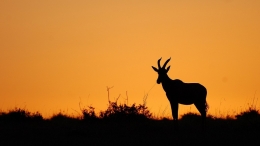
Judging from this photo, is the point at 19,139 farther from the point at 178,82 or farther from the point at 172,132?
the point at 178,82

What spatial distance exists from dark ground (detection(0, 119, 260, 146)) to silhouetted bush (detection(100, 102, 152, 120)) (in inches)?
23.5

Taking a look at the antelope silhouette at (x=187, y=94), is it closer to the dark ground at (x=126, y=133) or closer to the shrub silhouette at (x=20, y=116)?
the dark ground at (x=126, y=133)

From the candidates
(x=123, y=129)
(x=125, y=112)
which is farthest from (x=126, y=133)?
(x=125, y=112)

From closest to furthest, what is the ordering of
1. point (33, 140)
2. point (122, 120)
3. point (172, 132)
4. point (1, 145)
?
point (1, 145) < point (33, 140) < point (172, 132) < point (122, 120)

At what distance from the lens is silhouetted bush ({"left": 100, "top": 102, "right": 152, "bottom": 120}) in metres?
20.6

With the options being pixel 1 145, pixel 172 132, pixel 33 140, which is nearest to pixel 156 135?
pixel 172 132

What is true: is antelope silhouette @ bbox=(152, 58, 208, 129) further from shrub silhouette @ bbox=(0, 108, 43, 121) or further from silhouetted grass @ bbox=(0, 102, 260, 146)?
shrub silhouette @ bbox=(0, 108, 43, 121)

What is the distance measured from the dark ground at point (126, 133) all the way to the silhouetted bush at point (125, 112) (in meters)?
0.60

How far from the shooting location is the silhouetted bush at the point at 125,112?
20.6 m

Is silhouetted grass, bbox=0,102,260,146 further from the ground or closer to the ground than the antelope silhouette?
closer to the ground

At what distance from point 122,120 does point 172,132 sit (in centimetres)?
364

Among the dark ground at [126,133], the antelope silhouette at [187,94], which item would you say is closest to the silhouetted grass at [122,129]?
the dark ground at [126,133]

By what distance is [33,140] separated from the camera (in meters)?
14.5

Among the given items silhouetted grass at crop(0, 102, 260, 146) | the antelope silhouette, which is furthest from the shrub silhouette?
the antelope silhouette
